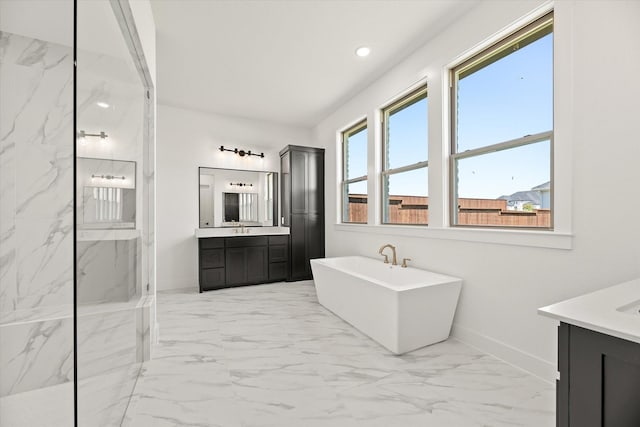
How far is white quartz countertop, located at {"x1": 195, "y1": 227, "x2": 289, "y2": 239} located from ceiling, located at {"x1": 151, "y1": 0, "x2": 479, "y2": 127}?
1.97 m

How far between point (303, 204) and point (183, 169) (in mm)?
2021

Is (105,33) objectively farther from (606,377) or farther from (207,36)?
(606,377)

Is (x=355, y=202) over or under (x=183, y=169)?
under

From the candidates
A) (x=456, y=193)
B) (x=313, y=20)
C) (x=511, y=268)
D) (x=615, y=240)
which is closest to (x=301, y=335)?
(x=511, y=268)

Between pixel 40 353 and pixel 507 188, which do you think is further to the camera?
pixel 507 188

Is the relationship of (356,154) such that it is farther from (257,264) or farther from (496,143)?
(257,264)

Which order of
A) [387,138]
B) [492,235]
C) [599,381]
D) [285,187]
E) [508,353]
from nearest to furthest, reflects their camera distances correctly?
[599,381], [508,353], [492,235], [387,138], [285,187]

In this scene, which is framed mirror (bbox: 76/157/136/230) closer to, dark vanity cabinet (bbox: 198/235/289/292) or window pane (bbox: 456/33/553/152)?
dark vanity cabinet (bbox: 198/235/289/292)

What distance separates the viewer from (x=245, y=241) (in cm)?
439

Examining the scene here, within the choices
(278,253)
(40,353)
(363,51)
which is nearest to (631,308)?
(40,353)

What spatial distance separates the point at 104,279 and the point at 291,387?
125 cm

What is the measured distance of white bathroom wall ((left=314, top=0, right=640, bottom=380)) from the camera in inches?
60.4

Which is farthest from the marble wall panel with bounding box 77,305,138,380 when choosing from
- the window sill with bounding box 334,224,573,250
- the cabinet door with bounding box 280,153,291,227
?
the cabinet door with bounding box 280,153,291,227

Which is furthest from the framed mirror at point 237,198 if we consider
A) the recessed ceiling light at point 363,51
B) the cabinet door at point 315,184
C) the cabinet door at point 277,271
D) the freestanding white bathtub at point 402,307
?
the recessed ceiling light at point 363,51
